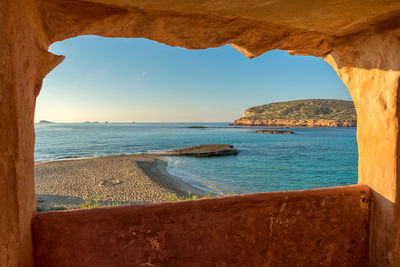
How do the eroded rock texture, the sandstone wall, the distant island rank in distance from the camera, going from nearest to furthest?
the eroded rock texture → the sandstone wall → the distant island

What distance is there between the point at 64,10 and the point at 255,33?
1.70 m

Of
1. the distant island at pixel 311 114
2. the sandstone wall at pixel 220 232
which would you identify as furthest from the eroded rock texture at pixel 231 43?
the distant island at pixel 311 114

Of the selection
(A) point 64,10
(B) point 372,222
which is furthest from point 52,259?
(B) point 372,222

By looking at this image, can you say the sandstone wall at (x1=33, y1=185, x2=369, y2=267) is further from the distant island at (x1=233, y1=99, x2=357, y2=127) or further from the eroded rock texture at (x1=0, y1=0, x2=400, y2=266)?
the distant island at (x1=233, y1=99, x2=357, y2=127)

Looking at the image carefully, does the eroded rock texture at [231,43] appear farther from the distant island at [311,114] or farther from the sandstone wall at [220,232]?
the distant island at [311,114]

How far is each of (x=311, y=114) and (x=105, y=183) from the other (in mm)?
85888

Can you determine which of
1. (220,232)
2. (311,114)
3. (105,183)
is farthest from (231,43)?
(311,114)

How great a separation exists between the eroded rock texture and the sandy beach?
8.94 metres

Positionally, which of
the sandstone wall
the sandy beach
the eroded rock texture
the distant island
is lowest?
the sandy beach

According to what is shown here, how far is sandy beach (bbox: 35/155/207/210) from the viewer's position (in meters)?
10.9

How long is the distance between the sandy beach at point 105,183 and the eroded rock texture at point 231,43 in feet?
29.3

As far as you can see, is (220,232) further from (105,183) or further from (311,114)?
(311,114)

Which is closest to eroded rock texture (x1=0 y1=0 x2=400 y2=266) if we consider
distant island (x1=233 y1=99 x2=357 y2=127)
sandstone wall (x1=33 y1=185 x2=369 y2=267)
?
sandstone wall (x1=33 y1=185 x2=369 y2=267)

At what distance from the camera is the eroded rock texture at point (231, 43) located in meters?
1.38
